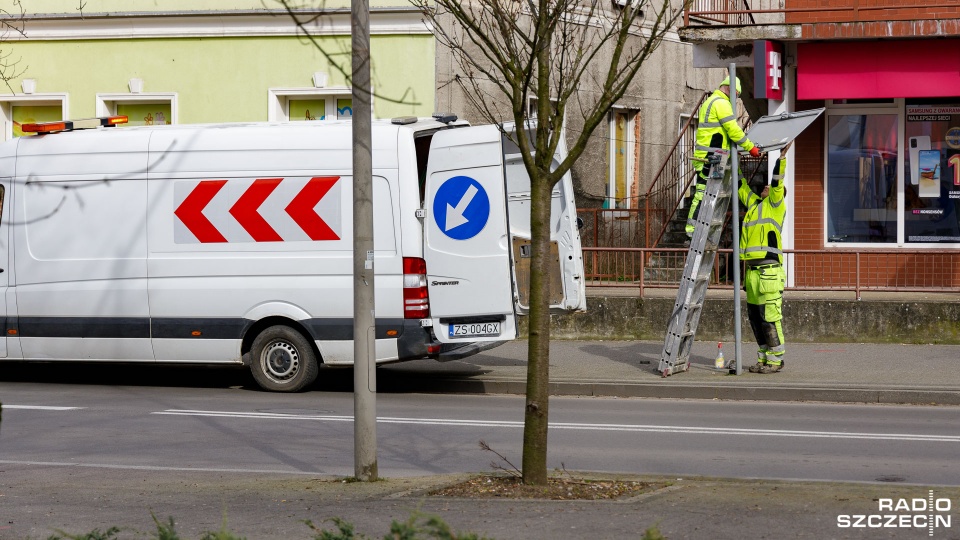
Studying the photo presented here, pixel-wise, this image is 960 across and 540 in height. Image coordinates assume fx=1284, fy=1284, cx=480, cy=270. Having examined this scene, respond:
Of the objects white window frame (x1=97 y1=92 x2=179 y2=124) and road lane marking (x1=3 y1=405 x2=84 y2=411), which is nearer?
road lane marking (x1=3 y1=405 x2=84 y2=411)

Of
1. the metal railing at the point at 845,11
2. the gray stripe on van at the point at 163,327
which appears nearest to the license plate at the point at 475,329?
the gray stripe on van at the point at 163,327

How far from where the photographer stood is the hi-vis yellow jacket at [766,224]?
516 inches

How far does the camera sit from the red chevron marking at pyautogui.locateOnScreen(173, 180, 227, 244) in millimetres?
13000

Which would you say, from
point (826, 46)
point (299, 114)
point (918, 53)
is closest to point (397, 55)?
point (299, 114)

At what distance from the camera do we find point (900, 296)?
1623cm

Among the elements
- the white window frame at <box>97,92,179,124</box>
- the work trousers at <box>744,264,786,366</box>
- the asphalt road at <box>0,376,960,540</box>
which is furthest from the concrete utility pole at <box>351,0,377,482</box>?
the white window frame at <box>97,92,179,124</box>

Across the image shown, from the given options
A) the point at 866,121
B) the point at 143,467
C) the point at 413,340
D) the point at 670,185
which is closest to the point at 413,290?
the point at 413,340

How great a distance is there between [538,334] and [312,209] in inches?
236

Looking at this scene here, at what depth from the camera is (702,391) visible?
41.9 ft

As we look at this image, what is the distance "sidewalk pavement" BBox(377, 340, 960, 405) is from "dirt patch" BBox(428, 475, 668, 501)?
5322mm

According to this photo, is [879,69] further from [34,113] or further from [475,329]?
[34,113]

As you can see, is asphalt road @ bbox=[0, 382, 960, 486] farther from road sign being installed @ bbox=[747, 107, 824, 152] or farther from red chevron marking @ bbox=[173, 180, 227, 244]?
road sign being installed @ bbox=[747, 107, 824, 152]

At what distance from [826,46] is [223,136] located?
346 inches

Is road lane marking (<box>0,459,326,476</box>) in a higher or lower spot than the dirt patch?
lower
